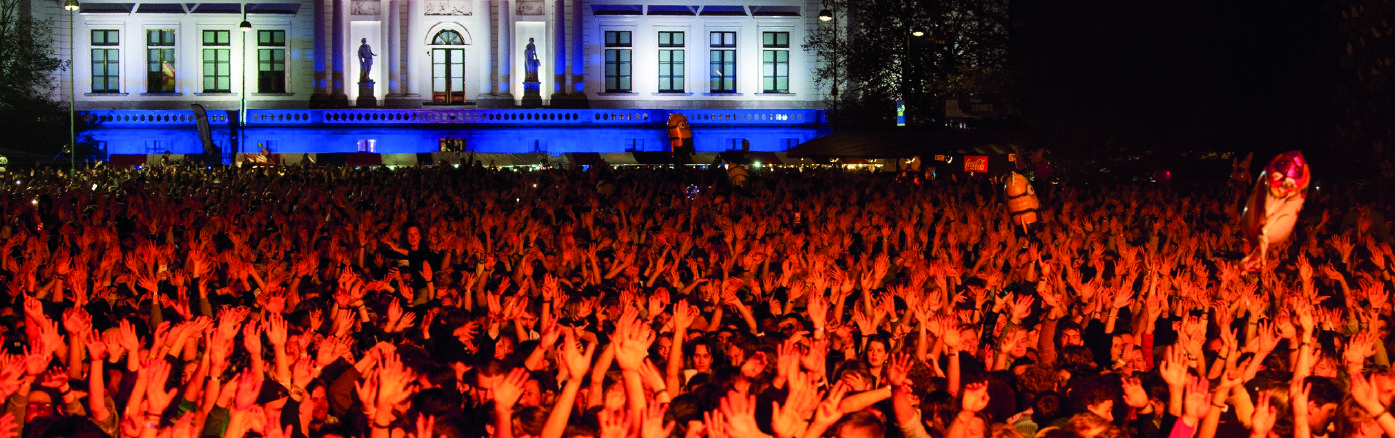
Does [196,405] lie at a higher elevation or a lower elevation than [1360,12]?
lower

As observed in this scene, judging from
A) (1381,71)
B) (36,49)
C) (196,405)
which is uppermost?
(36,49)

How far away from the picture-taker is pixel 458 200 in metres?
17.5

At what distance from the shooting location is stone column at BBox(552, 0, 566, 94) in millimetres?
57844

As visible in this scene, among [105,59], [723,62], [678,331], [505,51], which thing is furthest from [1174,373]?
[105,59]

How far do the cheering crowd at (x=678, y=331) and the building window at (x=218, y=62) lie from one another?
4610 cm

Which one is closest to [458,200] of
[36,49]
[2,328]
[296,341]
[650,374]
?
[2,328]

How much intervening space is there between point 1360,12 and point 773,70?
142ft

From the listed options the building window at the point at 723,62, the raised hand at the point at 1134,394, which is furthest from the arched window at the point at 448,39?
the raised hand at the point at 1134,394

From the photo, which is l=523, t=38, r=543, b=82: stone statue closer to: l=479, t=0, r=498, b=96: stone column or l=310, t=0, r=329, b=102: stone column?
l=479, t=0, r=498, b=96: stone column

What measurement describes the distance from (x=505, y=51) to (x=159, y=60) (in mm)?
14581

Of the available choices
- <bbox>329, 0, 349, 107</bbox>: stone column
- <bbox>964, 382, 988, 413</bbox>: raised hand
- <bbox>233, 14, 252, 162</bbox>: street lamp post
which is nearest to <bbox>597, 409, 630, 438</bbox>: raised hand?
<bbox>964, 382, 988, 413</bbox>: raised hand

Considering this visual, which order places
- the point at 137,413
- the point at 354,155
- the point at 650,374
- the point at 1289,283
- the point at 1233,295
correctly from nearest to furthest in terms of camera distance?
1. the point at 137,413
2. the point at 650,374
3. the point at 1233,295
4. the point at 1289,283
5. the point at 354,155

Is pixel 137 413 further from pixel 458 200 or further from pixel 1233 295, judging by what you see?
pixel 458 200

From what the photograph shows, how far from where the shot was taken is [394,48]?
57844 mm
